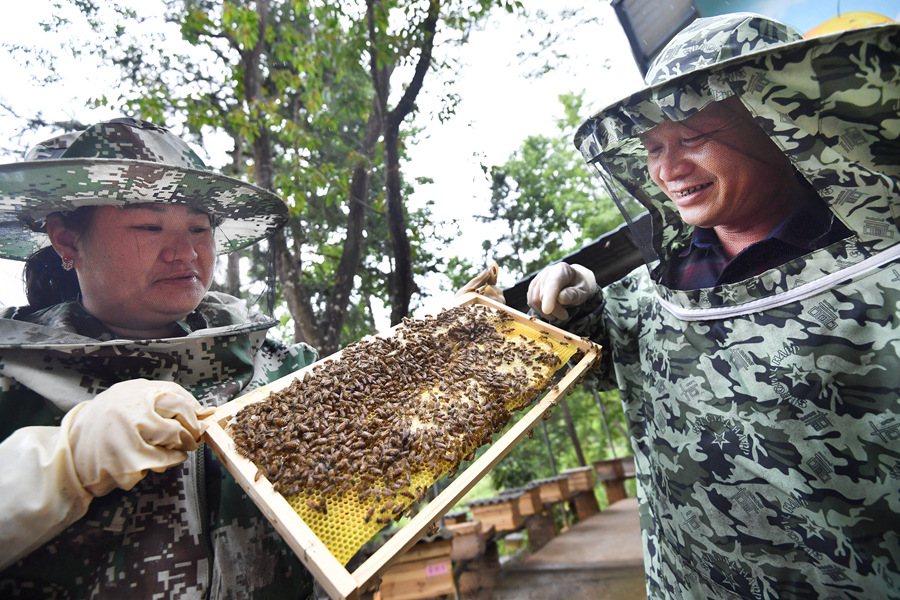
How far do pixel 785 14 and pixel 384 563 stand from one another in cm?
401

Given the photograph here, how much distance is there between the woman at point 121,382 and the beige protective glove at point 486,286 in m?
1.15

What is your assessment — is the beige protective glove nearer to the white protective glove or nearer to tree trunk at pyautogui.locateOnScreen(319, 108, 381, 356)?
the white protective glove

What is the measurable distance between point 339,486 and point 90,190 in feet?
4.89

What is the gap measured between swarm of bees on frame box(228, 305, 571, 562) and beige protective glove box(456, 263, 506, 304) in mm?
368

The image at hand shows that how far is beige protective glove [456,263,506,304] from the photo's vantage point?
107 inches

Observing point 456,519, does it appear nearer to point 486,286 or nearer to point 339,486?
point 486,286

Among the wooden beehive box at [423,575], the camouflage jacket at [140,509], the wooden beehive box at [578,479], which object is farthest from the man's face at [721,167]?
the wooden beehive box at [578,479]

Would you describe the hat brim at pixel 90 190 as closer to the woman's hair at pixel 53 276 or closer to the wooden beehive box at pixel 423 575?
the woman's hair at pixel 53 276

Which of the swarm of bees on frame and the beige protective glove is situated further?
the beige protective glove

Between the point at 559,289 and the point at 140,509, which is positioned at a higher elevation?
the point at 559,289

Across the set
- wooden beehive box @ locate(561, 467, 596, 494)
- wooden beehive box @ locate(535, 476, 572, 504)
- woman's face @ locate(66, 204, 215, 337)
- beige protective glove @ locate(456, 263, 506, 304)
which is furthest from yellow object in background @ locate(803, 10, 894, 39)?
wooden beehive box @ locate(561, 467, 596, 494)

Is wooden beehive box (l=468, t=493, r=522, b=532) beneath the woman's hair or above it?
beneath

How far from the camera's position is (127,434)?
56.6 inches

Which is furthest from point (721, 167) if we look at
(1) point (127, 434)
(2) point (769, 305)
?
(1) point (127, 434)
